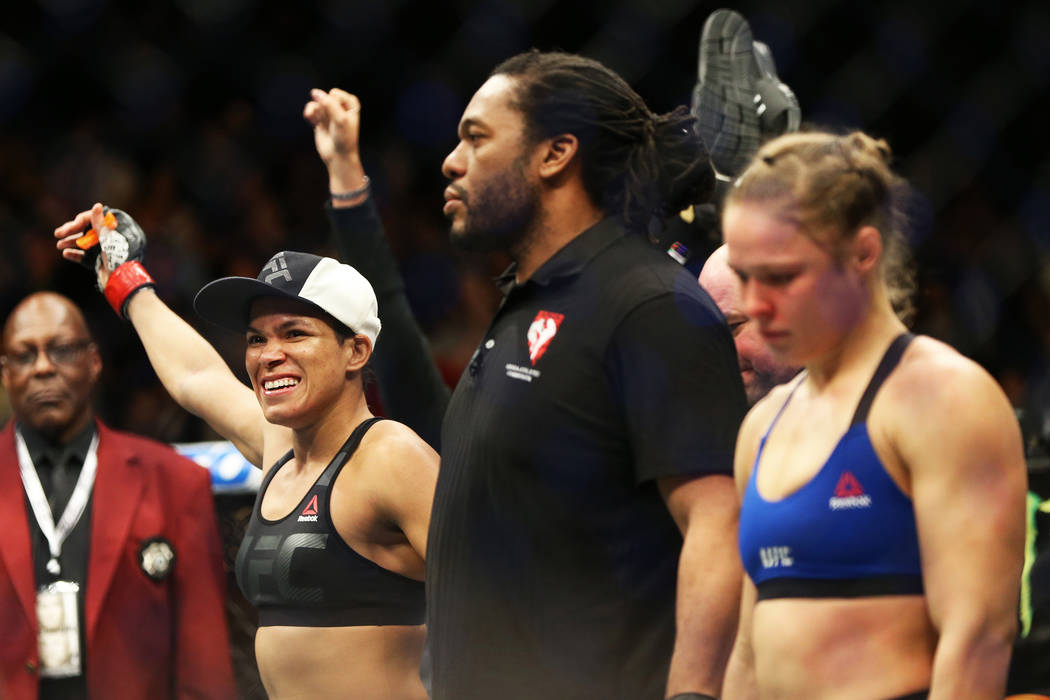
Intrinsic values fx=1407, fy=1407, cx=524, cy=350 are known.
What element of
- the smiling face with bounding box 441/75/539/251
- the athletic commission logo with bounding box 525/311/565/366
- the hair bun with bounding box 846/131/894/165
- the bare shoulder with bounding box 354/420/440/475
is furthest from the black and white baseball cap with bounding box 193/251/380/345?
the hair bun with bounding box 846/131/894/165

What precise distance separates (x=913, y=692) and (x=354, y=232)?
1.35m

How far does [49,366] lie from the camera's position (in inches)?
139

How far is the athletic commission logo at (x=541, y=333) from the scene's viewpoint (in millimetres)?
1972

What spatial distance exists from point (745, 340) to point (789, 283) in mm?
855

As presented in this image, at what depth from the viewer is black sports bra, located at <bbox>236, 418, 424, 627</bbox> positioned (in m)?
2.44

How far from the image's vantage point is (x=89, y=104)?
14.5 feet

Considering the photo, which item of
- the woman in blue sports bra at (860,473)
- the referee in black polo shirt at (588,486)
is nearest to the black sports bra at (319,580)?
the referee in black polo shirt at (588,486)

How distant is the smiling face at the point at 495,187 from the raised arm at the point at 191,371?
89 centimetres

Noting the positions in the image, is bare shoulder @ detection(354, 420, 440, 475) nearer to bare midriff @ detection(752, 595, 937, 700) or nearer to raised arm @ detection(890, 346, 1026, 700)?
bare midriff @ detection(752, 595, 937, 700)

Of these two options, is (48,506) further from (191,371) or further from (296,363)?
(296,363)

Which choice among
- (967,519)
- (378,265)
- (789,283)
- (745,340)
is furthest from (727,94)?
(967,519)

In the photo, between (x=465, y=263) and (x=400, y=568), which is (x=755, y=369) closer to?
(x=400, y=568)

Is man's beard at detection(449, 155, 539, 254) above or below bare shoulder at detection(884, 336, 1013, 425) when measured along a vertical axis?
above

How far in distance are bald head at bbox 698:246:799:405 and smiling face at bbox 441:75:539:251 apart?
0.51 meters
